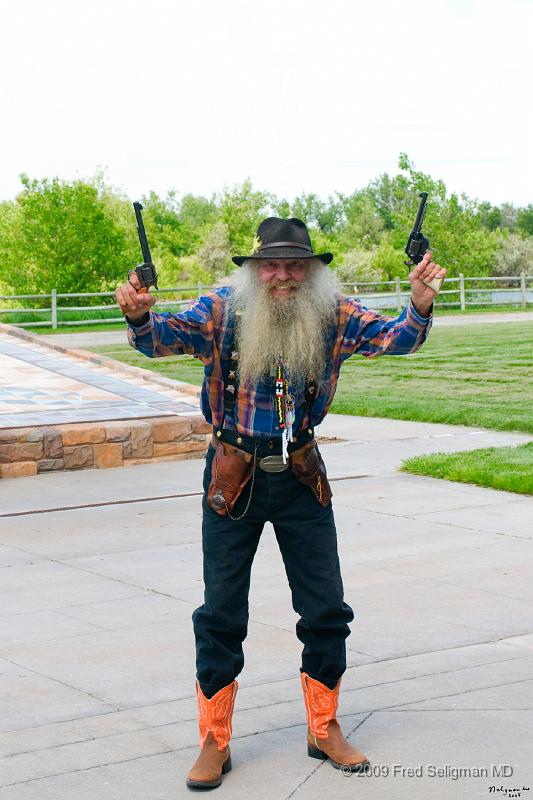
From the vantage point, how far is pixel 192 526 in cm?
862

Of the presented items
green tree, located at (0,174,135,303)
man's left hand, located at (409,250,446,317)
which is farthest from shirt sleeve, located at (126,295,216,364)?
green tree, located at (0,174,135,303)

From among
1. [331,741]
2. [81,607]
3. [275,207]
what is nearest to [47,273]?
[81,607]

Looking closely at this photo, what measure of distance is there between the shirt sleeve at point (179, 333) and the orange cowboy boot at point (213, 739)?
4.00 ft

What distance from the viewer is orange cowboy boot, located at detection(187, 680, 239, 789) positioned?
4090 millimetres

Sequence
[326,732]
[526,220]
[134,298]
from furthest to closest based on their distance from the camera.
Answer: [526,220], [326,732], [134,298]

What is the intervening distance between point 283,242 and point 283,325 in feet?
0.98

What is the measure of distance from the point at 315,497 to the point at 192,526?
4324 mm

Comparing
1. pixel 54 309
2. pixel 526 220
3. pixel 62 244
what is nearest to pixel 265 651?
pixel 54 309

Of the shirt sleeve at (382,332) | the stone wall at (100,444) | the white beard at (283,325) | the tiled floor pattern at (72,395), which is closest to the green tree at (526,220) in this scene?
the tiled floor pattern at (72,395)

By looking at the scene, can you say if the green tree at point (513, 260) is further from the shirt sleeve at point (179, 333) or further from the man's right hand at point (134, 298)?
the man's right hand at point (134, 298)

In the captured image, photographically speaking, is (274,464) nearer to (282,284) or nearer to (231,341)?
(231,341)

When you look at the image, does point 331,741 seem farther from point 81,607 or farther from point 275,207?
point 275,207

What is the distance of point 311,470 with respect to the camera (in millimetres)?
4359

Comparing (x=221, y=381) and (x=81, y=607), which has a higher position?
(x=221, y=381)
